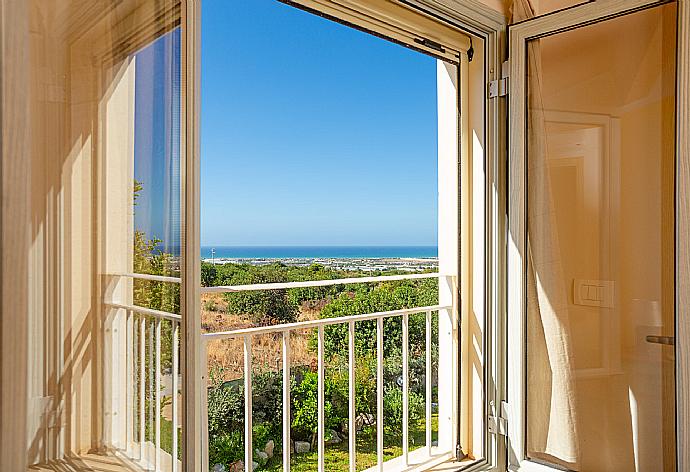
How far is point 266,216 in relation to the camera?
285 inches

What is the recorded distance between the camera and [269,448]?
4.53 meters

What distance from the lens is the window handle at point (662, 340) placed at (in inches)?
65.1

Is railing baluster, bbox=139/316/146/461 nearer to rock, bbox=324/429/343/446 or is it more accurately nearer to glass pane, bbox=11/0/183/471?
glass pane, bbox=11/0/183/471

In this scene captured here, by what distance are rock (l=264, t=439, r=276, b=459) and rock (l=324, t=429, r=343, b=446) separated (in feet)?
1.81

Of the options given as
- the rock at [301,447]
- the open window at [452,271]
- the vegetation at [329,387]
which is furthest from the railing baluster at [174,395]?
the rock at [301,447]

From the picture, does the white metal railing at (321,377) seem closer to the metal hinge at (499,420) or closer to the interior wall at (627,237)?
the metal hinge at (499,420)

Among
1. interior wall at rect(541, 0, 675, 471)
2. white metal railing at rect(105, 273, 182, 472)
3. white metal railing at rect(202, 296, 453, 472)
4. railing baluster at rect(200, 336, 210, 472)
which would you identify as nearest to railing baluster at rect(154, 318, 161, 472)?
white metal railing at rect(105, 273, 182, 472)

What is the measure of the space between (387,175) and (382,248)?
2012 mm

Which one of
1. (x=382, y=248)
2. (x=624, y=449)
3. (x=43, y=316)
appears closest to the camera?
(x=43, y=316)

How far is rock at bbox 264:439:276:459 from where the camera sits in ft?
14.8

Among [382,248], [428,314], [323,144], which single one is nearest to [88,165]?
[428,314]

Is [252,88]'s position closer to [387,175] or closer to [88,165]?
[387,175]

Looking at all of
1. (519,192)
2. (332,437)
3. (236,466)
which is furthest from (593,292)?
(332,437)

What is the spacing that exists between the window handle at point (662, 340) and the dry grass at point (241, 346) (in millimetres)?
2942
